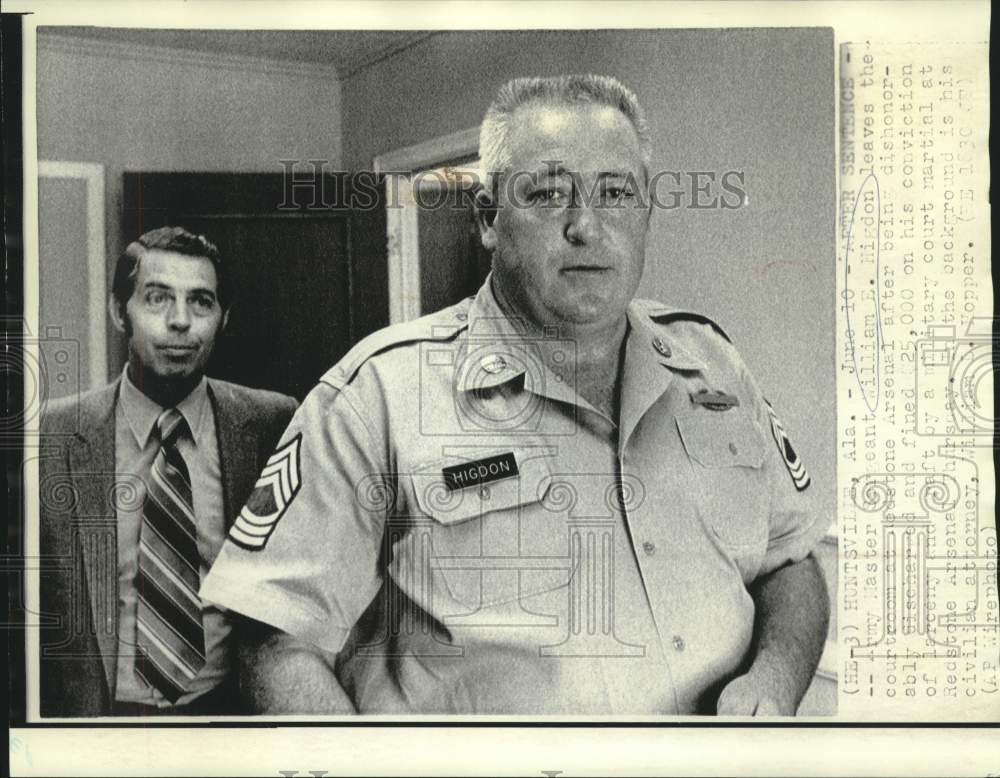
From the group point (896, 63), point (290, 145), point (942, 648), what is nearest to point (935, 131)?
point (896, 63)

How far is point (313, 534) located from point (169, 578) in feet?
0.90

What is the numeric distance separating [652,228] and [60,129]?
3.53 feet

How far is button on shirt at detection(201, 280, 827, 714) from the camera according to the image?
6.27ft

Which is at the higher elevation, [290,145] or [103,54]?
[103,54]

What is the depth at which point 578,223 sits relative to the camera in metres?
1.90

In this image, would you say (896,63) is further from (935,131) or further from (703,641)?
(703,641)

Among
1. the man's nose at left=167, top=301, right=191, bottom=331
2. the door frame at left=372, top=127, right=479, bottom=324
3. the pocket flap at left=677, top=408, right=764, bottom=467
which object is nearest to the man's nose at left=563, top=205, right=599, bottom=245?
the door frame at left=372, top=127, right=479, bottom=324

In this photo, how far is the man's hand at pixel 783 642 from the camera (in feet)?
6.35

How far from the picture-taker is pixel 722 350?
6.42 feet

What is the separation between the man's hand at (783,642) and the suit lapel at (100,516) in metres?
1.10

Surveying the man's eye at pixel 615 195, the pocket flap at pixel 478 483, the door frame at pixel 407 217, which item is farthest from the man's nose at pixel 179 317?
the man's eye at pixel 615 195

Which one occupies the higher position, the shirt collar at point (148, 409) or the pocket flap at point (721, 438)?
the shirt collar at point (148, 409)

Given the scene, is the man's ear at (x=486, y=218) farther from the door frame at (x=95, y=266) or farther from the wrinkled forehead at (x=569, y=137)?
the door frame at (x=95, y=266)

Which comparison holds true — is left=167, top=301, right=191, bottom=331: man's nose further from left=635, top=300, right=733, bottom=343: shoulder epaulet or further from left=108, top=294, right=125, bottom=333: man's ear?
left=635, top=300, right=733, bottom=343: shoulder epaulet
